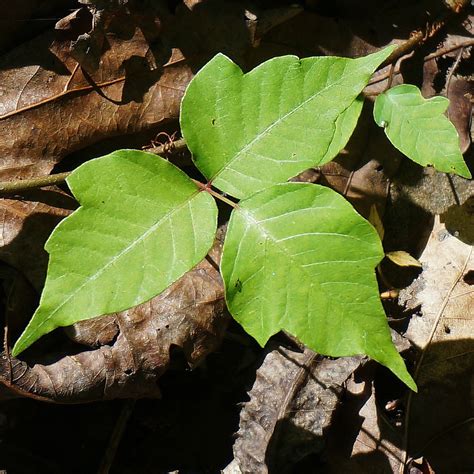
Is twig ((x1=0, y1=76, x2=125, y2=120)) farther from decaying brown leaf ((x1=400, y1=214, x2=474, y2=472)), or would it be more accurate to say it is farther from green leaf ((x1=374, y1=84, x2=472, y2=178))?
decaying brown leaf ((x1=400, y1=214, x2=474, y2=472))

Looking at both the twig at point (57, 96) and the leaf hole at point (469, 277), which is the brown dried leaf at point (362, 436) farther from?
the twig at point (57, 96)

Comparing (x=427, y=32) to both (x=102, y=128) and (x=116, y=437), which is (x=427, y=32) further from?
(x=116, y=437)

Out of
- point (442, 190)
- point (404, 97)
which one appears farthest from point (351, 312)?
point (442, 190)

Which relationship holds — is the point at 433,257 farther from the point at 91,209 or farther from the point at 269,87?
the point at 91,209

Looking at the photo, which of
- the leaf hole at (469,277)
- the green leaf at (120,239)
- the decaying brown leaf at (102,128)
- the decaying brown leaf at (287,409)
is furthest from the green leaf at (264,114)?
the leaf hole at (469,277)

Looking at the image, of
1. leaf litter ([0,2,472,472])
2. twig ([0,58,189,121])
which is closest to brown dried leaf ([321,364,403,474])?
leaf litter ([0,2,472,472])

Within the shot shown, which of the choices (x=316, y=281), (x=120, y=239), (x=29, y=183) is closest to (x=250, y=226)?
(x=316, y=281)
